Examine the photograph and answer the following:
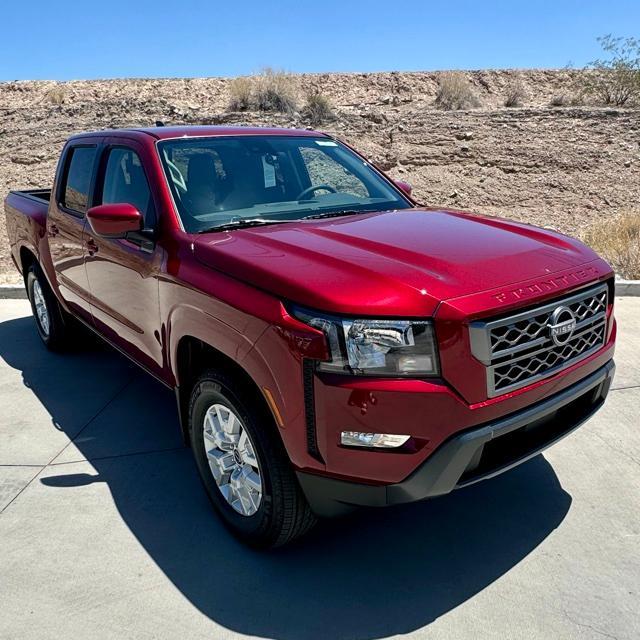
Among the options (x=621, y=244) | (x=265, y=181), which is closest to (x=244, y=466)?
(x=265, y=181)

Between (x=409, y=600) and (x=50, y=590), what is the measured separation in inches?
58.6

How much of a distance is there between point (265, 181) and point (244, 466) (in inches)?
67.6

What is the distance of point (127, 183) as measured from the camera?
379 centimetres

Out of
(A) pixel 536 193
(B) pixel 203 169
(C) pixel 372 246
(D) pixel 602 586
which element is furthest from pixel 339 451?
(A) pixel 536 193

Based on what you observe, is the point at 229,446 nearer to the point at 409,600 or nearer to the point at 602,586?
the point at 409,600

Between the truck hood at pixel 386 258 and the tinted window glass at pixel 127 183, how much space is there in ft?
2.19

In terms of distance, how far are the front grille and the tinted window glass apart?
6.41 feet

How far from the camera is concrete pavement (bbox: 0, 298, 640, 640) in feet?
7.96

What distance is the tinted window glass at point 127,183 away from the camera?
3498mm

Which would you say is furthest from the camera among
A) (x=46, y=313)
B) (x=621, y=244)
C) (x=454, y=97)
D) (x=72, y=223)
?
(x=454, y=97)

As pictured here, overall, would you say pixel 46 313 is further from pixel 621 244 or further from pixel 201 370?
pixel 621 244

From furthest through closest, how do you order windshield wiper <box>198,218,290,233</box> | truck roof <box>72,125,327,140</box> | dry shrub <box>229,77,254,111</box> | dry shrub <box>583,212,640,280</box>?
dry shrub <box>229,77,254,111</box> < dry shrub <box>583,212,640,280</box> < truck roof <box>72,125,327,140</box> < windshield wiper <box>198,218,290,233</box>

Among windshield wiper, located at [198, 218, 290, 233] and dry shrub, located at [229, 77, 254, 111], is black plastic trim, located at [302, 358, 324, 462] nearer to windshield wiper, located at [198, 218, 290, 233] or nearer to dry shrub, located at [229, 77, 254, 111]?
windshield wiper, located at [198, 218, 290, 233]

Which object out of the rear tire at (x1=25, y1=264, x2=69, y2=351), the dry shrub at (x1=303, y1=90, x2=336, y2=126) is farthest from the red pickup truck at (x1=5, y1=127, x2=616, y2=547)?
the dry shrub at (x1=303, y1=90, x2=336, y2=126)
